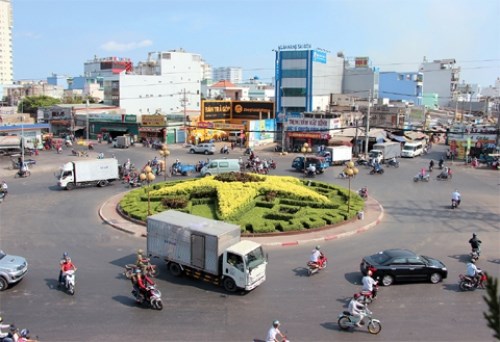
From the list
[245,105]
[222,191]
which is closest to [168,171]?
[222,191]

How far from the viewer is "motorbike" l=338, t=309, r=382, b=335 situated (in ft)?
44.0

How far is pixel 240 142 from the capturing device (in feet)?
202

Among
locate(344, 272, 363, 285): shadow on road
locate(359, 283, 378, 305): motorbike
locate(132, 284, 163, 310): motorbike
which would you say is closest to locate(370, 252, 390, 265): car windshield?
locate(344, 272, 363, 285): shadow on road

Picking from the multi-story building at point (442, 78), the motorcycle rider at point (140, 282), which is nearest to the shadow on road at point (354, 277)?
the motorcycle rider at point (140, 282)

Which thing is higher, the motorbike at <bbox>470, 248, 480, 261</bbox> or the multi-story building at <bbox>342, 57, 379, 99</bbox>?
the multi-story building at <bbox>342, 57, 379, 99</bbox>

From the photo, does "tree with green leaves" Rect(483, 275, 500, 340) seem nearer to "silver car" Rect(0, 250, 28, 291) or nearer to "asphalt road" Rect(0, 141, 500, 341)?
"asphalt road" Rect(0, 141, 500, 341)

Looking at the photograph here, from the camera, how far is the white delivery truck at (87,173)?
34.1m

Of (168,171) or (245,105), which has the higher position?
(245,105)

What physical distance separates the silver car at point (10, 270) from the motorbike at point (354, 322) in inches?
422

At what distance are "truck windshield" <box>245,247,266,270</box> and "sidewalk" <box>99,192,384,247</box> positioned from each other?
475 cm

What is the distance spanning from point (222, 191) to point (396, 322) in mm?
14812

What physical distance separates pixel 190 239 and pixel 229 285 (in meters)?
2.14

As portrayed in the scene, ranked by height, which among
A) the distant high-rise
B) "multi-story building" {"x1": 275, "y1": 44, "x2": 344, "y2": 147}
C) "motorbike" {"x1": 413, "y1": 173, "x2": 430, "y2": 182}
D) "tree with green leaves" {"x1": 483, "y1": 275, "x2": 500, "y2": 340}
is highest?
the distant high-rise

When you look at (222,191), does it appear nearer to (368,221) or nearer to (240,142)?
(368,221)
